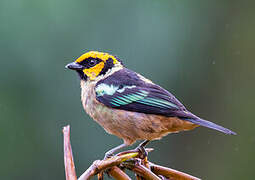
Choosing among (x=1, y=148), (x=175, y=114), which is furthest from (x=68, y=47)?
(x=175, y=114)

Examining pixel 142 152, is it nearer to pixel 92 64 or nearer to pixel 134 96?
pixel 134 96

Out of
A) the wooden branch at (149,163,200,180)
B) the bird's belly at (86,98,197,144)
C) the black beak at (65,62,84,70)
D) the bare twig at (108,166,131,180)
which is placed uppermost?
the black beak at (65,62,84,70)

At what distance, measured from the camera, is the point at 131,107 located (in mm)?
3680

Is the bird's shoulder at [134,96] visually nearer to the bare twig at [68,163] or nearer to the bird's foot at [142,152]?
the bird's foot at [142,152]

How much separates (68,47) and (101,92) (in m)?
1.68

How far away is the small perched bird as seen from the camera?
355 cm

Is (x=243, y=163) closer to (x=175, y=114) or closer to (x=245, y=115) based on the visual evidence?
(x=245, y=115)

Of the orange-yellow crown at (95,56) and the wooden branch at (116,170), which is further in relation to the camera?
the orange-yellow crown at (95,56)

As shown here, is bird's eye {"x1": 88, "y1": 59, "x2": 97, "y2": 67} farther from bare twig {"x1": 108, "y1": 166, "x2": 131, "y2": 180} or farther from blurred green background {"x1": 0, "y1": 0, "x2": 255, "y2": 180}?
bare twig {"x1": 108, "y1": 166, "x2": 131, "y2": 180}

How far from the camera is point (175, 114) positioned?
3473 millimetres

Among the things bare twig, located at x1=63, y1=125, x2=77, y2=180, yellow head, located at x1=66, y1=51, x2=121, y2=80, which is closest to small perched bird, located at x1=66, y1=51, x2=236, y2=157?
yellow head, located at x1=66, y1=51, x2=121, y2=80

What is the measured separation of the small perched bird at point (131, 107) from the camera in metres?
3.55

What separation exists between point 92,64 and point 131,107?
0.68m

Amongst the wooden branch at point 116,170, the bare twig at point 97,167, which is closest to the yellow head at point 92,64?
the wooden branch at point 116,170
